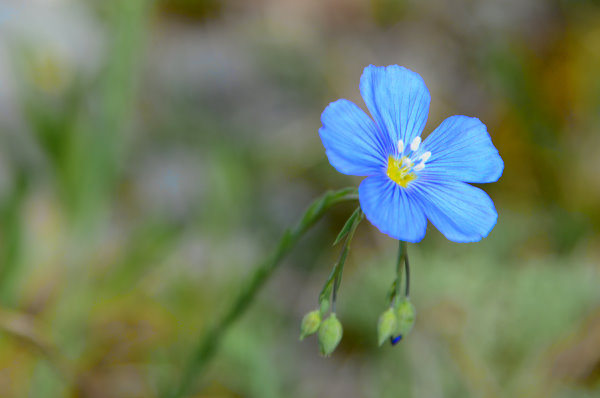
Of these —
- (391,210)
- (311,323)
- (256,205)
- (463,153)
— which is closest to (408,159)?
(463,153)

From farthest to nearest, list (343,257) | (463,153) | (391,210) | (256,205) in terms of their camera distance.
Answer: (256,205) → (463,153) → (343,257) → (391,210)

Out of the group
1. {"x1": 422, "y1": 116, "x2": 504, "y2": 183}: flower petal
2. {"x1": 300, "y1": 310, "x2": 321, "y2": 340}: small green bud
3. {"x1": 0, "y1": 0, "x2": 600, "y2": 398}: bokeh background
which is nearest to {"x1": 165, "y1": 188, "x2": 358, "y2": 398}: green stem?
{"x1": 300, "y1": 310, "x2": 321, "y2": 340}: small green bud

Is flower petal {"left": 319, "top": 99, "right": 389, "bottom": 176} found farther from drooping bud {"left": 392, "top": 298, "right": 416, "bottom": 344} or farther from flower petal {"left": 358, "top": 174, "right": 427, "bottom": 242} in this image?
drooping bud {"left": 392, "top": 298, "right": 416, "bottom": 344}

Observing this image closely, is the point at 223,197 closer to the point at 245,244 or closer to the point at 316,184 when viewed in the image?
the point at 245,244

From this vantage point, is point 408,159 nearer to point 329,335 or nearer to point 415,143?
point 415,143

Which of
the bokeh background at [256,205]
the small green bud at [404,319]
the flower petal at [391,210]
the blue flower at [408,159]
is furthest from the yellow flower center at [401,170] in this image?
the bokeh background at [256,205]

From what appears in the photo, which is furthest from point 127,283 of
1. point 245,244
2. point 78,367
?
point 245,244
